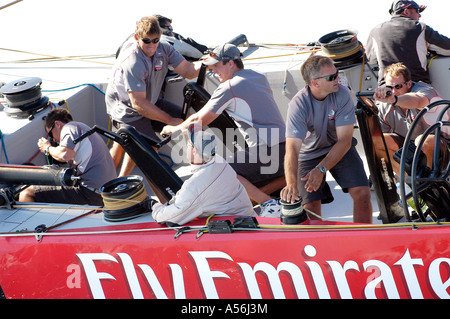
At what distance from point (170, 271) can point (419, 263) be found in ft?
3.90

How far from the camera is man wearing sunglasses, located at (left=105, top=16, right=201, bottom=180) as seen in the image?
5.12 metres

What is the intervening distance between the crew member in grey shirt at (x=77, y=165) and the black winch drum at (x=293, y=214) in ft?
5.60

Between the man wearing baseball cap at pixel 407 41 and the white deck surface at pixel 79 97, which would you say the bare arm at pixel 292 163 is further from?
the man wearing baseball cap at pixel 407 41

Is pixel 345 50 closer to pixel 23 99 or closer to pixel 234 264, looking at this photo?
pixel 23 99

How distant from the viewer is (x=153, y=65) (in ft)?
17.3

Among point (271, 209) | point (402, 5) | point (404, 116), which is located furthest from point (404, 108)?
point (271, 209)

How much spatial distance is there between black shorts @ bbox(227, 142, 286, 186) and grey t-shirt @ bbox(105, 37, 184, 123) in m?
1.06

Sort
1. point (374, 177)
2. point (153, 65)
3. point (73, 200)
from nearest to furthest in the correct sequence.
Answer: point (374, 177) < point (73, 200) < point (153, 65)

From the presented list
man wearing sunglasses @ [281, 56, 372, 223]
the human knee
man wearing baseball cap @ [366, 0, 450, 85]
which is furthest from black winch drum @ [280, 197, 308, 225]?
man wearing baseball cap @ [366, 0, 450, 85]

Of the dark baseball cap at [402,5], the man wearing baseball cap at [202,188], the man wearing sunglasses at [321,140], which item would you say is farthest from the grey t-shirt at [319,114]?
the dark baseball cap at [402,5]

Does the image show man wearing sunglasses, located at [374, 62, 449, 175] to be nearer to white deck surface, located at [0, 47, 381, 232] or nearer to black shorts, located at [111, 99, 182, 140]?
white deck surface, located at [0, 47, 381, 232]

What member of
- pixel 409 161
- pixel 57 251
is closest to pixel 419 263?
pixel 409 161

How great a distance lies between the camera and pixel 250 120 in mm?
4629
